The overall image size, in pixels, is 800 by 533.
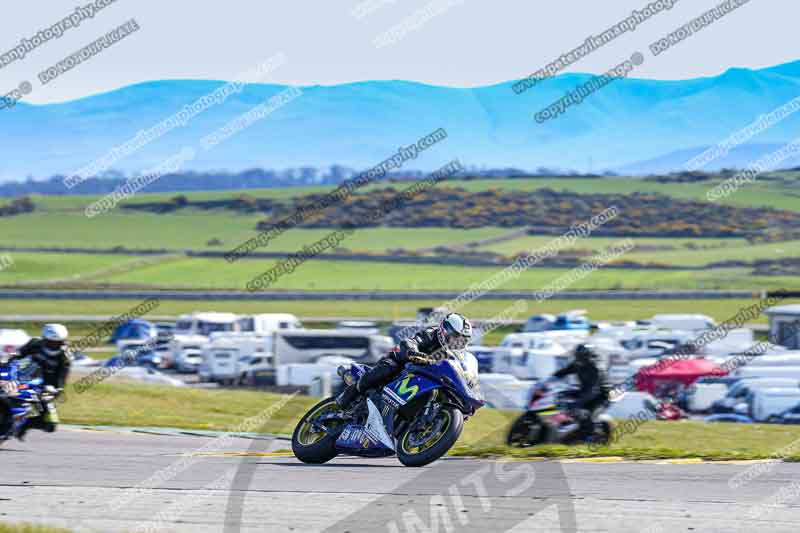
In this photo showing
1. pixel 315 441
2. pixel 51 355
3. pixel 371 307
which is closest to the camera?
pixel 315 441

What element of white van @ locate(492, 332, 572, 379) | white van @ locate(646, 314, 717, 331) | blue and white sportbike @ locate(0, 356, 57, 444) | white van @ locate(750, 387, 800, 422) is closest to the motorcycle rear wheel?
blue and white sportbike @ locate(0, 356, 57, 444)

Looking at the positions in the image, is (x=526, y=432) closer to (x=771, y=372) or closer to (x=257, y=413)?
(x=257, y=413)

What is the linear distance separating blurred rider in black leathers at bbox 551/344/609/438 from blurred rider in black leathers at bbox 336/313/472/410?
438 cm

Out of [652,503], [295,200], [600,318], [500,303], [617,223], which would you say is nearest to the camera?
[652,503]

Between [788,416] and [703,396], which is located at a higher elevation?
[703,396]

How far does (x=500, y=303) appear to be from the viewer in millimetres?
58938

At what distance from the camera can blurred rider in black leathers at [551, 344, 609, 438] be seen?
50.4 feet

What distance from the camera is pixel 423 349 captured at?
11.4 m

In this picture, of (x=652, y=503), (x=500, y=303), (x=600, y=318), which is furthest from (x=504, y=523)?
(x=500, y=303)

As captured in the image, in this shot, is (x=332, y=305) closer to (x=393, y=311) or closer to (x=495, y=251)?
(x=393, y=311)

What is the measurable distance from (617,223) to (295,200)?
38.8m

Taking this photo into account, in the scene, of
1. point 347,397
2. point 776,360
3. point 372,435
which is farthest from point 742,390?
point 372,435

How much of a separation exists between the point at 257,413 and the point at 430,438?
1196cm

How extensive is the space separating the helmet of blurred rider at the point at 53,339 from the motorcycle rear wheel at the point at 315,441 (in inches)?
163
